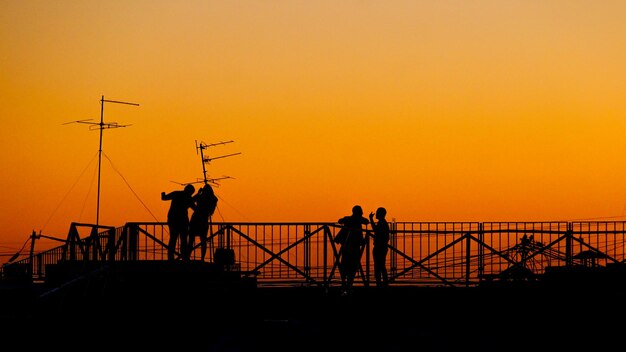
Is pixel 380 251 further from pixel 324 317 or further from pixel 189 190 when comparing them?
pixel 189 190

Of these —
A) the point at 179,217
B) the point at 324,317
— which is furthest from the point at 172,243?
the point at 324,317

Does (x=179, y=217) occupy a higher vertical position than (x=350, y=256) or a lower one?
higher

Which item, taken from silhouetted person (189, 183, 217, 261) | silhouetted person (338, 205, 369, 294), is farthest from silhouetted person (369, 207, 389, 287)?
silhouetted person (189, 183, 217, 261)

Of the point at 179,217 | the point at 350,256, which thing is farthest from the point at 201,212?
the point at 350,256

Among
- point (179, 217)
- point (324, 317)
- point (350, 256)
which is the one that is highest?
point (179, 217)

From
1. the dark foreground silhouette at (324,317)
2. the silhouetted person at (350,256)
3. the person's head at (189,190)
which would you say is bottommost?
the dark foreground silhouette at (324,317)

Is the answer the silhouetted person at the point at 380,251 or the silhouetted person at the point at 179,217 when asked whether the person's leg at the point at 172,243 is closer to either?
the silhouetted person at the point at 179,217

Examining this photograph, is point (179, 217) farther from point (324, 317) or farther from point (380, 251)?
point (380, 251)

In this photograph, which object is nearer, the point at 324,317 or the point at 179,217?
the point at 324,317

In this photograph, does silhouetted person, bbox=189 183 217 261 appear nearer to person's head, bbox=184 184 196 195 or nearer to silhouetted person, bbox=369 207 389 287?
person's head, bbox=184 184 196 195

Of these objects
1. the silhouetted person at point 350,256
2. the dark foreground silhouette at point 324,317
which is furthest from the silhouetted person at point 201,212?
the silhouetted person at point 350,256

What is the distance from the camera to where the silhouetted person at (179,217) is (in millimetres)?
28578

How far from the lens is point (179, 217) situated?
2862 centimetres

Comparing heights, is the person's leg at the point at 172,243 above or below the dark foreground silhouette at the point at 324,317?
above
